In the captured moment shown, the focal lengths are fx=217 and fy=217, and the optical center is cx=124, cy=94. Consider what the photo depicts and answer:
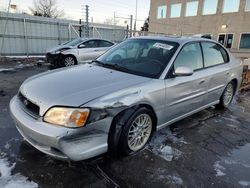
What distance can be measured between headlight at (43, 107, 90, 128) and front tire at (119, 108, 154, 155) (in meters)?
0.56

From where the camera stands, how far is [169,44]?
338 cm

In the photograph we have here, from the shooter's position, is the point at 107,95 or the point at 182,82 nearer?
the point at 107,95

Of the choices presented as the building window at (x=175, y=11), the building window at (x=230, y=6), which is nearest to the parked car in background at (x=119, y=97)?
the building window at (x=230, y=6)

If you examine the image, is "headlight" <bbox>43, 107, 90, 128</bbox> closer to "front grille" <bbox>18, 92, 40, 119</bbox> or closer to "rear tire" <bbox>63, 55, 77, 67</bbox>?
"front grille" <bbox>18, 92, 40, 119</bbox>

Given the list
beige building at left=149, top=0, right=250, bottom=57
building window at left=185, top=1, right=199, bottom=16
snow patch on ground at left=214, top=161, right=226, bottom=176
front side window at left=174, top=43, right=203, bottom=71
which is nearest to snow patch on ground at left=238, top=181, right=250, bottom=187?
snow patch on ground at left=214, top=161, right=226, bottom=176

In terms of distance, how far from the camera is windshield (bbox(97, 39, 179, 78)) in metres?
3.08

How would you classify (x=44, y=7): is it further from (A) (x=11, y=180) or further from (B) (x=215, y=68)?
(A) (x=11, y=180)

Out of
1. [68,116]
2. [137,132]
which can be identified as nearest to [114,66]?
[137,132]

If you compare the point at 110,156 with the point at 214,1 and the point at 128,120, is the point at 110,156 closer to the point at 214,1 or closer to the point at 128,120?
the point at 128,120

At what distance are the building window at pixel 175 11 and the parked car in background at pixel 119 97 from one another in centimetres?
2218

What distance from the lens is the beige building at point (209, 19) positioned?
19.7 m

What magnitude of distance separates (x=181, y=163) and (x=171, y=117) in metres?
0.73

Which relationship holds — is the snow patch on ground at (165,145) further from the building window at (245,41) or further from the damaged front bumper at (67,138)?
the building window at (245,41)

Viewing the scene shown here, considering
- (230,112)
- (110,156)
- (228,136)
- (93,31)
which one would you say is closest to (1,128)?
(110,156)
